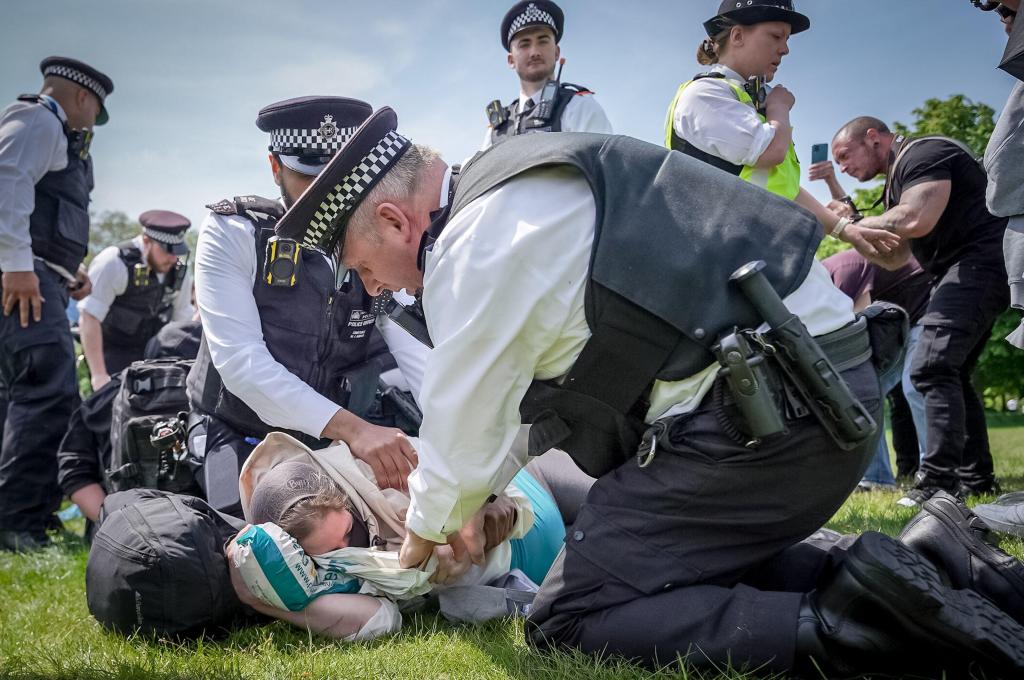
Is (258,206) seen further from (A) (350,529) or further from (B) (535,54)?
(B) (535,54)

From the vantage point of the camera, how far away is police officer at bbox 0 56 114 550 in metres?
4.39

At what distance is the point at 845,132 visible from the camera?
4.91 meters

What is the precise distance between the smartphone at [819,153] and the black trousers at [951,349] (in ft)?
3.26

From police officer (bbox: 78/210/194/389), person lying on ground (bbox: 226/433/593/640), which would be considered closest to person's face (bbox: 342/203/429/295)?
person lying on ground (bbox: 226/433/593/640)

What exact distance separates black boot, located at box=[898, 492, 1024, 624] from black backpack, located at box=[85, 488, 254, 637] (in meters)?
1.96

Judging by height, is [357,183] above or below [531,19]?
below

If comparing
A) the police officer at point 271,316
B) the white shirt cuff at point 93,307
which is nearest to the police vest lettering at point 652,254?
the police officer at point 271,316

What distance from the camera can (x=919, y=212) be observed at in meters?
4.06

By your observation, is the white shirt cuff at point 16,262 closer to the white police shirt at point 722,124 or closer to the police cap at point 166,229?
the police cap at point 166,229

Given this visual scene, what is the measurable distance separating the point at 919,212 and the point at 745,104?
1.21 m

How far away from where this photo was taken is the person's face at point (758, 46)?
365 centimetres

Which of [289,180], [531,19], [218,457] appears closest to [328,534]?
[218,457]

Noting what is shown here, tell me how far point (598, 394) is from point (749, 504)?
44 centimetres

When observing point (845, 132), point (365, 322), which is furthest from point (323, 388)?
point (845, 132)
